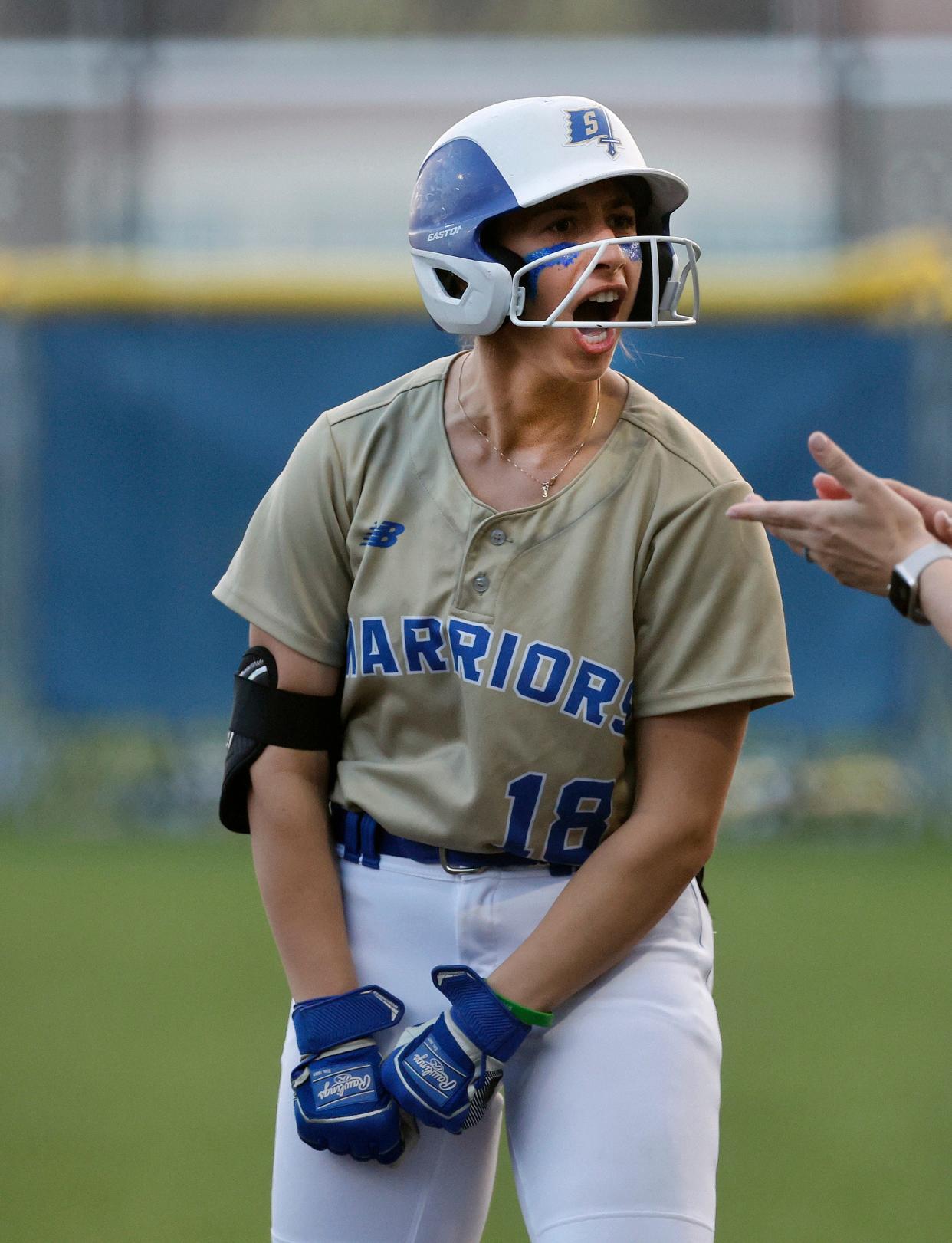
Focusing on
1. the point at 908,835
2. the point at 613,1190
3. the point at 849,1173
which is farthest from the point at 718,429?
the point at 613,1190

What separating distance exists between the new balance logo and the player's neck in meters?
0.21

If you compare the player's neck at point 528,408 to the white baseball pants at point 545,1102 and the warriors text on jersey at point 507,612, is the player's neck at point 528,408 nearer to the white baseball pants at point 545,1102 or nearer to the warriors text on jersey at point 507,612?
the warriors text on jersey at point 507,612

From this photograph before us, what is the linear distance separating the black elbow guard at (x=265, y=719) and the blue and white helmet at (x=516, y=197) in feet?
1.93

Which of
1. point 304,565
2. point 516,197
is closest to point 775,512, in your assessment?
point 516,197

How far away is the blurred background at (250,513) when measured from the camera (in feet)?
14.6

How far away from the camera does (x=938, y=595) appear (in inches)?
85.5

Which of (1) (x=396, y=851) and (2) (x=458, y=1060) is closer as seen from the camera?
(2) (x=458, y=1060)

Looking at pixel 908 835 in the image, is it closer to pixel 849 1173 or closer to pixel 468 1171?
pixel 849 1173

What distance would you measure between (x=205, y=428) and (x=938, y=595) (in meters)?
6.01

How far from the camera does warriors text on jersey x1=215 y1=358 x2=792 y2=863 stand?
90.0 inches

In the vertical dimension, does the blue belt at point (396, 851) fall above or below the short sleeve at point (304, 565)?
below

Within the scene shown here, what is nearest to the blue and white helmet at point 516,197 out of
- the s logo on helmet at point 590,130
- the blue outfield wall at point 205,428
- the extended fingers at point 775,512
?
the s logo on helmet at point 590,130

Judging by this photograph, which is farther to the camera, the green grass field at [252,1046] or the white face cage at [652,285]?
the green grass field at [252,1046]

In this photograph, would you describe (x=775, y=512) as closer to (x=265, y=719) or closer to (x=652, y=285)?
(x=652, y=285)
